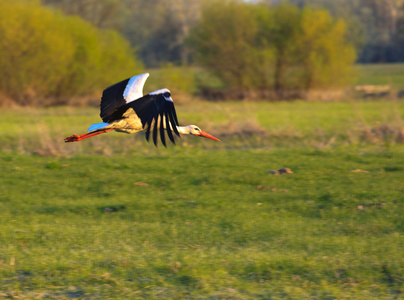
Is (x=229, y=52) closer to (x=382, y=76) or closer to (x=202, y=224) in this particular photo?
(x=382, y=76)

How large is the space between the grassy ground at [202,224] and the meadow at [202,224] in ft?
0.06

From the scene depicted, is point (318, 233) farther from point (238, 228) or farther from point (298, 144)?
point (298, 144)

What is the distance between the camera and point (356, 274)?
557 centimetres

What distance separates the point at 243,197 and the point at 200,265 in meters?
2.85

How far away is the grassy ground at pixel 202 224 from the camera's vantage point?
538 centimetres

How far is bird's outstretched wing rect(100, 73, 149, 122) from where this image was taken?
875cm

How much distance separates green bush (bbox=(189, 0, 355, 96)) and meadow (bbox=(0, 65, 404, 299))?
64.9ft

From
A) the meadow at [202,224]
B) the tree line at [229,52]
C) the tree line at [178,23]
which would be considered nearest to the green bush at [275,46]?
the tree line at [229,52]

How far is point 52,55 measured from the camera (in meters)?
29.0

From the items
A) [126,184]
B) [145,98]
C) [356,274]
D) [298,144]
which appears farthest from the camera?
[298,144]

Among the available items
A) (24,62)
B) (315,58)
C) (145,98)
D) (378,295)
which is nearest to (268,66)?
(315,58)

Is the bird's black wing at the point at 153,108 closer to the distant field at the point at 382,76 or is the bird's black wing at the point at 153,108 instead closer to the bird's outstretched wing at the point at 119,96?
the bird's outstretched wing at the point at 119,96

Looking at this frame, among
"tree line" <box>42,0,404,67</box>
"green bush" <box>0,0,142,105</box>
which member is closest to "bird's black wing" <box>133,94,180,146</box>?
"green bush" <box>0,0,142,105</box>

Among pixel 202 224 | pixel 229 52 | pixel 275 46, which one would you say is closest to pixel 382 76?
pixel 275 46
